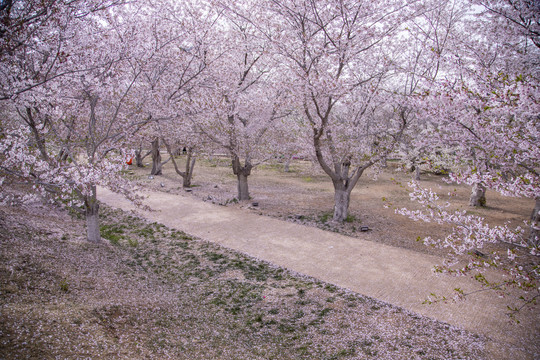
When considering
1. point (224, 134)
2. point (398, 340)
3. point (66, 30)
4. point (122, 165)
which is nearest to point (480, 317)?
point (398, 340)

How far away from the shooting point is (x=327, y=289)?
6.18m

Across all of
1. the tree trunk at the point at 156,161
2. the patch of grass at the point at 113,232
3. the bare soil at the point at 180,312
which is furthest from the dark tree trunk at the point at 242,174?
the tree trunk at the point at 156,161

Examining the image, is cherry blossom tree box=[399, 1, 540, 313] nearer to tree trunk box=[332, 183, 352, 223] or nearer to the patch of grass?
tree trunk box=[332, 183, 352, 223]

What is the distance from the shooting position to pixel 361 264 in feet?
24.4

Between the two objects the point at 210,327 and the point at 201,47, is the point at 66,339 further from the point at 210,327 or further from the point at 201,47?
the point at 201,47

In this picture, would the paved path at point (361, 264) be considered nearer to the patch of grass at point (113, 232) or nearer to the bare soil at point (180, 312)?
the bare soil at point (180, 312)

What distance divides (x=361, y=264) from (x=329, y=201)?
24.3 ft

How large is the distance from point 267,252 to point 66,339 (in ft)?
16.6

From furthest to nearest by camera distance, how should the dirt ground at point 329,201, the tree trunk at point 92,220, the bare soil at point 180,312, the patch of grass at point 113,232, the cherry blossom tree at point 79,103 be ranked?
the dirt ground at point 329,201 → the patch of grass at point 113,232 → the tree trunk at point 92,220 → the cherry blossom tree at point 79,103 → the bare soil at point 180,312

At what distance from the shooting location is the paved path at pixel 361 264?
5.12 meters

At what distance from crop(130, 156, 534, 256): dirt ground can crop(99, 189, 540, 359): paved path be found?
41.3 inches

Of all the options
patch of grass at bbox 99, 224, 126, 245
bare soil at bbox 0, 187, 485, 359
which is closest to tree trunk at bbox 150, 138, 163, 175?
patch of grass at bbox 99, 224, 126, 245

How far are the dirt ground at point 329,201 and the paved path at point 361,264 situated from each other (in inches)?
41.3

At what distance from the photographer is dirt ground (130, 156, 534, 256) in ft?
34.1
